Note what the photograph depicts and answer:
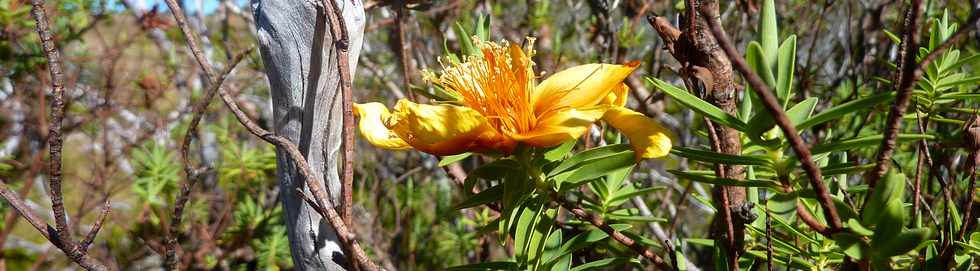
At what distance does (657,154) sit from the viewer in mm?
885

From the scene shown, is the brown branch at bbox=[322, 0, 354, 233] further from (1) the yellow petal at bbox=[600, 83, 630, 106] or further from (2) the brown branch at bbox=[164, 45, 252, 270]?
(1) the yellow petal at bbox=[600, 83, 630, 106]

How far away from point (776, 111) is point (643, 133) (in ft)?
0.95

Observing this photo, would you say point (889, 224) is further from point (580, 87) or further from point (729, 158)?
point (580, 87)

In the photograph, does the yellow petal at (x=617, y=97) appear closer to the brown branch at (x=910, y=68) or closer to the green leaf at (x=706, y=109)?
the green leaf at (x=706, y=109)

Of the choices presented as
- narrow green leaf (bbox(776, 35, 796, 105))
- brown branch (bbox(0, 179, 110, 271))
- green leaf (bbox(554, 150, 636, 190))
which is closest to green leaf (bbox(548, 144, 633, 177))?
green leaf (bbox(554, 150, 636, 190))

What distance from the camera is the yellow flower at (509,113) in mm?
934

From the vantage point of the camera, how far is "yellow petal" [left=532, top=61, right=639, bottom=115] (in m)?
1.00

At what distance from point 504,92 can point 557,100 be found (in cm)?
8

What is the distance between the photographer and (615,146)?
95 cm

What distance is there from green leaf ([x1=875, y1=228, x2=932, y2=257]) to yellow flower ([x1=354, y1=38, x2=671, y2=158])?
0.26 meters

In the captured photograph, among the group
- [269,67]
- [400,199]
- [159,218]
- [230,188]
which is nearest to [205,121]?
[230,188]

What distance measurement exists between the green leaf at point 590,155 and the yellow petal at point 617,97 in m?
0.12

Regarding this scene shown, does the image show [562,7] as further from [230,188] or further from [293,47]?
[293,47]

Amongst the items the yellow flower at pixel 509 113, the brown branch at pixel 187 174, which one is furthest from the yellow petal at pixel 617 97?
the brown branch at pixel 187 174
